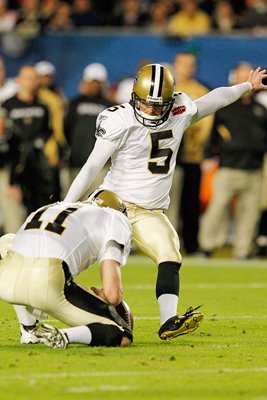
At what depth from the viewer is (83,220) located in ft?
22.6

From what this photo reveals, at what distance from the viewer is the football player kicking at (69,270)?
21.8 ft

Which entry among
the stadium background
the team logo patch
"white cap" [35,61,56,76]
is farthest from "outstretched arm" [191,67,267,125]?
"white cap" [35,61,56,76]

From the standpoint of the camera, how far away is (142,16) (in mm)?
16391

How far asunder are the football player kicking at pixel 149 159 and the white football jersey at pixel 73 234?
1.55 feet

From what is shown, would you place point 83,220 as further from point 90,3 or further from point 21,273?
point 90,3

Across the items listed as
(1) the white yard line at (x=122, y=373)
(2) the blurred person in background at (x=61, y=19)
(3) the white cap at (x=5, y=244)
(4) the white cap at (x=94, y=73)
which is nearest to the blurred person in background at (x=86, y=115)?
(4) the white cap at (x=94, y=73)

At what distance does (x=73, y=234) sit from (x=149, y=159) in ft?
4.06

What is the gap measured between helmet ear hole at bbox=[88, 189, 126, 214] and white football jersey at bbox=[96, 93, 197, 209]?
0.65 feet

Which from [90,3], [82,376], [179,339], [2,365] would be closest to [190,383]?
[82,376]

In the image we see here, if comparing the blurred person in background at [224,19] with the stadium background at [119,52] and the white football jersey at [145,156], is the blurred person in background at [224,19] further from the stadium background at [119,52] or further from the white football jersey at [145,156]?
the white football jersey at [145,156]

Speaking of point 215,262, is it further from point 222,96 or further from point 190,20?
point 222,96

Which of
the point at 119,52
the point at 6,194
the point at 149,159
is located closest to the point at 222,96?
the point at 149,159

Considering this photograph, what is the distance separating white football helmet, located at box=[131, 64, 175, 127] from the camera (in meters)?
7.61

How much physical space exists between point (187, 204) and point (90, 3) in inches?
158
